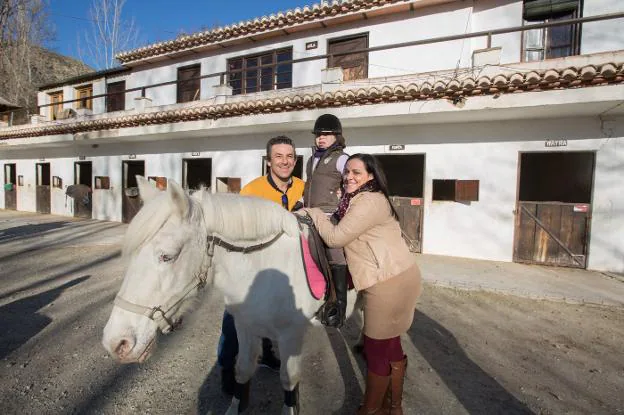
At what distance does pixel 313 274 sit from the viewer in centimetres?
191

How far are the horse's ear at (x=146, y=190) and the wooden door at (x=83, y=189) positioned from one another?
1367 centimetres

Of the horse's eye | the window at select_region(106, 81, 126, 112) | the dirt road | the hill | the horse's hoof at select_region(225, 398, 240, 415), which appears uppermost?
the hill

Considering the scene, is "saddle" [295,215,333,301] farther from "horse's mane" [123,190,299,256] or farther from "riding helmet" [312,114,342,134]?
"riding helmet" [312,114,342,134]

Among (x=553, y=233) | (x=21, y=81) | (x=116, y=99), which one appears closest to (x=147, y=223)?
(x=553, y=233)

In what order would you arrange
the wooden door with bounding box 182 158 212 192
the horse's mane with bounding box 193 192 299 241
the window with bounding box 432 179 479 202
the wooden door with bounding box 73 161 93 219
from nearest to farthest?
1. the horse's mane with bounding box 193 192 299 241
2. the window with bounding box 432 179 479 202
3. the wooden door with bounding box 182 158 212 192
4. the wooden door with bounding box 73 161 93 219

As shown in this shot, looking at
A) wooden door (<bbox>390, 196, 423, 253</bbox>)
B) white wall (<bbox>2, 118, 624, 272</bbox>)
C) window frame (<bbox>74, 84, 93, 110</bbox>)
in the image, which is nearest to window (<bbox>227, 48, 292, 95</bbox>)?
white wall (<bbox>2, 118, 624, 272</bbox>)

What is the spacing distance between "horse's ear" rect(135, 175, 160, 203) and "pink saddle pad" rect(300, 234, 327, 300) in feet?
3.02

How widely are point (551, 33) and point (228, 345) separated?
32.9ft

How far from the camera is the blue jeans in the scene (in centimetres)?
227

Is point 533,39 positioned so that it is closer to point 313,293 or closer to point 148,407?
point 313,293

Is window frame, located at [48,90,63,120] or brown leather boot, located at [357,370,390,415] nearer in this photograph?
brown leather boot, located at [357,370,390,415]

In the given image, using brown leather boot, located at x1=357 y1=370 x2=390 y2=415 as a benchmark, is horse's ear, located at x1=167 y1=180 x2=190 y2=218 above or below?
above

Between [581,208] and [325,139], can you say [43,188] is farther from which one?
[581,208]

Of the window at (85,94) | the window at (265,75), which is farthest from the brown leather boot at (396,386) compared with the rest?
the window at (85,94)
